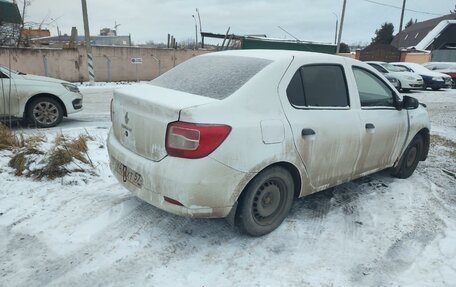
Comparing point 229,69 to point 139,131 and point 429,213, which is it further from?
point 429,213

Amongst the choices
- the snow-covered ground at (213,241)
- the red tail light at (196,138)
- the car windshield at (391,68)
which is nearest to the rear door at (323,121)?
the snow-covered ground at (213,241)

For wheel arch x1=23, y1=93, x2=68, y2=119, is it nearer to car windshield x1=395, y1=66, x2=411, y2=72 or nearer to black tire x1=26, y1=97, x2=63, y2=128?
black tire x1=26, y1=97, x2=63, y2=128

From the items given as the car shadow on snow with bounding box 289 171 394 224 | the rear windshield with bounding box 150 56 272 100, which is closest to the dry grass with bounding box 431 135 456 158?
the car shadow on snow with bounding box 289 171 394 224

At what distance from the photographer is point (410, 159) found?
4.89 m

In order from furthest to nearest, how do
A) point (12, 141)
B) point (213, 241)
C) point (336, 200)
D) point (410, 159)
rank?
point (12, 141) < point (410, 159) < point (336, 200) < point (213, 241)

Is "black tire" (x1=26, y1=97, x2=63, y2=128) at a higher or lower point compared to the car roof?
lower

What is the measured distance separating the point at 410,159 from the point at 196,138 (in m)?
3.54

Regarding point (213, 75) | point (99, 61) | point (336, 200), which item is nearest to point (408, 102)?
point (336, 200)

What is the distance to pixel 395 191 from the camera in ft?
14.4

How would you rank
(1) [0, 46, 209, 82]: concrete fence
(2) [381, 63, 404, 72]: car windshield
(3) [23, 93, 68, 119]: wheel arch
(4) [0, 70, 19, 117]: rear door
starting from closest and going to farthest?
(4) [0, 70, 19, 117]: rear door < (3) [23, 93, 68, 119]: wheel arch < (1) [0, 46, 209, 82]: concrete fence < (2) [381, 63, 404, 72]: car windshield

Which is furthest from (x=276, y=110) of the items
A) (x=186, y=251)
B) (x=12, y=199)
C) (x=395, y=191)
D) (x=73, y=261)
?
(x=12, y=199)

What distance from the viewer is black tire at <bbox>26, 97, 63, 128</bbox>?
Result: 721 centimetres

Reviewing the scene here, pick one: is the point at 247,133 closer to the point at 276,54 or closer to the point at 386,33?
the point at 276,54

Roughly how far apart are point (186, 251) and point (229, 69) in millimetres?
1677
